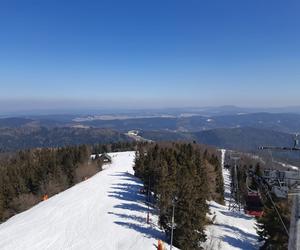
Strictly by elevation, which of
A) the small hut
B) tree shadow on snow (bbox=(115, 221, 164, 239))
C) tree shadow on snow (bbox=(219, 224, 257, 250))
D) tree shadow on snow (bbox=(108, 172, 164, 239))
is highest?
tree shadow on snow (bbox=(115, 221, 164, 239))

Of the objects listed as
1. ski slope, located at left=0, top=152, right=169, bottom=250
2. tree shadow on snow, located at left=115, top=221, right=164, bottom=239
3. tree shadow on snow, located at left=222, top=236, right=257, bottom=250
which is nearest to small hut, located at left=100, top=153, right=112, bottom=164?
ski slope, located at left=0, top=152, right=169, bottom=250

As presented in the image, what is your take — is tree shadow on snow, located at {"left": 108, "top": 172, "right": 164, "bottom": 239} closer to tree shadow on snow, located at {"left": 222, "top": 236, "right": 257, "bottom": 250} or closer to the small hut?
tree shadow on snow, located at {"left": 222, "top": 236, "right": 257, "bottom": 250}

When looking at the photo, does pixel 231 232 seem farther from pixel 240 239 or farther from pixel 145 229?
pixel 145 229

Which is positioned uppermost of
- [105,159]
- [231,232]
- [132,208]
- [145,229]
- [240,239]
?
[145,229]

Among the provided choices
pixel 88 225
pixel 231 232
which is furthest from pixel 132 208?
pixel 231 232

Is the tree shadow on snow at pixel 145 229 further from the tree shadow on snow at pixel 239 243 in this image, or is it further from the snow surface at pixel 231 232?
the tree shadow on snow at pixel 239 243

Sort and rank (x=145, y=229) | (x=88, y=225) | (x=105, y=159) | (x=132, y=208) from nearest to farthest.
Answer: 1. (x=145, y=229)
2. (x=88, y=225)
3. (x=132, y=208)
4. (x=105, y=159)
